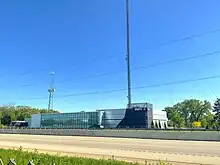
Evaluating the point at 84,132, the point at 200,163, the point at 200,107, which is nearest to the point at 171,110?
the point at 200,107

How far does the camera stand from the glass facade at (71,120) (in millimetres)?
98375

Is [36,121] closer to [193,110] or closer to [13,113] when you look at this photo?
[13,113]

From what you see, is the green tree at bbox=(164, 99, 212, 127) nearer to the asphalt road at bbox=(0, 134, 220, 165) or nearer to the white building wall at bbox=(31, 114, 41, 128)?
the white building wall at bbox=(31, 114, 41, 128)

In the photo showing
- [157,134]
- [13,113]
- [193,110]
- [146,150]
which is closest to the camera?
[146,150]

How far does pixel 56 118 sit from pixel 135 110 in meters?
34.8

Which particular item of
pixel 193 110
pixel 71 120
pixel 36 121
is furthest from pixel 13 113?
pixel 193 110

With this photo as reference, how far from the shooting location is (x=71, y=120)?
10494cm

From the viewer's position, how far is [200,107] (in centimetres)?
13500

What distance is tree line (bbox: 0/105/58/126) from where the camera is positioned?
125562 mm

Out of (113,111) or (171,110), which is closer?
(113,111)

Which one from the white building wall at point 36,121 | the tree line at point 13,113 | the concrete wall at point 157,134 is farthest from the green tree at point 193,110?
the concrete wall at point 157,134

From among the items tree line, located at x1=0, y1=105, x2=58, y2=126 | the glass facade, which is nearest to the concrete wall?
the glass facade

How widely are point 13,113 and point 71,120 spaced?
37.1 meters

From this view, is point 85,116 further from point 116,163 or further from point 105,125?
point 116,163
